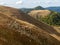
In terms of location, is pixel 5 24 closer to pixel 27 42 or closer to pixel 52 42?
pixel 27 42

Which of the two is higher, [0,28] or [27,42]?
[0,28]

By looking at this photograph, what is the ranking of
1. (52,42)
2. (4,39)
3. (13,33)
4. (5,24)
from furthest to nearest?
(52,42), (5,24), (13,33), (4,39)

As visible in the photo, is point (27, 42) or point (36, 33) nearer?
point (27, 42)

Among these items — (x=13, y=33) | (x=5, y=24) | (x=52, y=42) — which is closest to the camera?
(x=13, y=33)

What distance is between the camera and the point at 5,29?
28.7m

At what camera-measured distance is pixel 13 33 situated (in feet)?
93.7

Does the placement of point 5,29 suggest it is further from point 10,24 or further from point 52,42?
point 52,42

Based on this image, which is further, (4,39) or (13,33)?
(13,33)

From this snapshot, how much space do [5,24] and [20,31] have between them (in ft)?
7.61

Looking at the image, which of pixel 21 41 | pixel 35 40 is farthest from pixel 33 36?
pixel 21 41

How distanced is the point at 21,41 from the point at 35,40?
108 inches

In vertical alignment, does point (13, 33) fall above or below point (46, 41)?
above

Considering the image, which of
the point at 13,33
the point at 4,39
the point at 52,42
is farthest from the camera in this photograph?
the point at 52,42

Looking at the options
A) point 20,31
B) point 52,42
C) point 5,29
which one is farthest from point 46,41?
point 5,29
